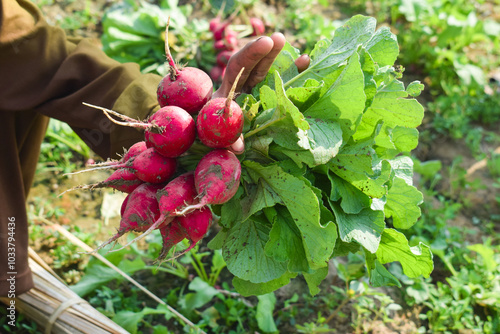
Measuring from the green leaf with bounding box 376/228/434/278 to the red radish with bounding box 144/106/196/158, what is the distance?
0.77 metres

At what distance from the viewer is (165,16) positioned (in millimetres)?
3807

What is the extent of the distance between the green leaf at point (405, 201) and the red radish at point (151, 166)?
808mm

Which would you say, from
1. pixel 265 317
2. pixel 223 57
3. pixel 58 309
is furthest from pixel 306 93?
pixel 223 57

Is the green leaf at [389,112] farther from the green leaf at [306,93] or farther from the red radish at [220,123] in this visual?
the red radish at [220,123]

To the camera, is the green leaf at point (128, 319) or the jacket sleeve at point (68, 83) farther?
the green leaf at point (128, 319)

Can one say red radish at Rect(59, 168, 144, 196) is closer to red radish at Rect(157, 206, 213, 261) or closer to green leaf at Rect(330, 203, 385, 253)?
red radish at Rect(157, 206, 213, 261)

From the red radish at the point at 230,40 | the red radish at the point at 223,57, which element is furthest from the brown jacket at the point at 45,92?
the red radish at the point at 230,40

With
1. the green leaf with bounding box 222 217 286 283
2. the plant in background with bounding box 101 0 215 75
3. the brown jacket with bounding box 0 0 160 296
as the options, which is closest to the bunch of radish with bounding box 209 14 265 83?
the plant in background with bounding box 101 0 215 75

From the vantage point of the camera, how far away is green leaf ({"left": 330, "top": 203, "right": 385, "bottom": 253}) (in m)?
1.27

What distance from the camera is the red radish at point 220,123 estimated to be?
1.16m

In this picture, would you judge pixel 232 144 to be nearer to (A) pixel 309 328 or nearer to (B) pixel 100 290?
(A) pixel 309 328

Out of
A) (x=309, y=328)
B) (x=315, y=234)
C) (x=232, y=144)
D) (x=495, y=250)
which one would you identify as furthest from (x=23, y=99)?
(x=495, y=250)

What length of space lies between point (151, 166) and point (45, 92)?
80cm

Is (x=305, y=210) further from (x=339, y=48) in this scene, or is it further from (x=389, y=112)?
(x=339, y=48)
